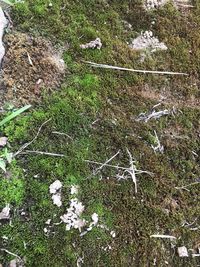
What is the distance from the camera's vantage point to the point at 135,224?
82.9 inches

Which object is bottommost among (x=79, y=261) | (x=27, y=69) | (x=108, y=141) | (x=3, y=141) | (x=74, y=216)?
(x=79, y=261)

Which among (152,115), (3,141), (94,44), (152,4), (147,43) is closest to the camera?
(3,141)

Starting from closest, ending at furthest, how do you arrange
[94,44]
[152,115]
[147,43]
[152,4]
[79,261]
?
[79,261]
[152,115]
[94,44]
[147,43]
[152,4]

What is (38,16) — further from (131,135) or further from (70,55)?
(131,135)

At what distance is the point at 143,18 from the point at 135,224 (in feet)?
4.43

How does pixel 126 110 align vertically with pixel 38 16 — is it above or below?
below

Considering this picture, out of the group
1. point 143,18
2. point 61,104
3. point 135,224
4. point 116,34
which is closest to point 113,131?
point 61,104

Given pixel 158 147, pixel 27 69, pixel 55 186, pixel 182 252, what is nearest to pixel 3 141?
pixel 55 186

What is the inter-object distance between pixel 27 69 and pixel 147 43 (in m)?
0.77

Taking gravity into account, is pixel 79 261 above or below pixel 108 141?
below

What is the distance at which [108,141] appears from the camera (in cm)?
228

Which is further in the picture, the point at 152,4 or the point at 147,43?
the point at 152,4

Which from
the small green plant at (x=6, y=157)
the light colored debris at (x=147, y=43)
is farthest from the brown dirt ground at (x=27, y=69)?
the light colored debris at (x=147, y=43)

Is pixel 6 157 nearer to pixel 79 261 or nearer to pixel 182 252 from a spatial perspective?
pixel 79 261
